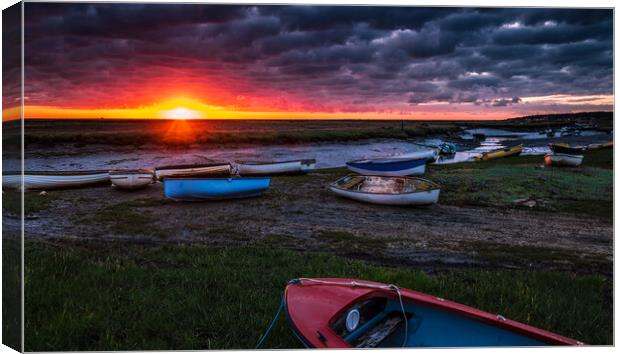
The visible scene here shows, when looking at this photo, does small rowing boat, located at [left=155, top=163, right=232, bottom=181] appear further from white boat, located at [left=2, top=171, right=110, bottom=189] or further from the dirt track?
the dirt track

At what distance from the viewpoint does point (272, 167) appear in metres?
17.4

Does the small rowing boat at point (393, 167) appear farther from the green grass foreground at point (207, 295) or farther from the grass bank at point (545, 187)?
the green grass foreground at point (207, 295)

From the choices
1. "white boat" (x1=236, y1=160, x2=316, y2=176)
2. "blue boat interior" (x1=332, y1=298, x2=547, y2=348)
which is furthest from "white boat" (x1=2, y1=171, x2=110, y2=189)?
"blue boat interior" (x1=332, y1=298, x2=547, y2=348)

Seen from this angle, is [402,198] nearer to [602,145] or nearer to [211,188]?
[211,188]

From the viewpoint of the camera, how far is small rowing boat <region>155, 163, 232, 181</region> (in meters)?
14.6

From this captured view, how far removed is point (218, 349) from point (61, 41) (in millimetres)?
4815

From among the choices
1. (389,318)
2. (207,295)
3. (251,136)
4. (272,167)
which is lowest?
(207,295)

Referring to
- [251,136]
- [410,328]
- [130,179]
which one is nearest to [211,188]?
[130,179]

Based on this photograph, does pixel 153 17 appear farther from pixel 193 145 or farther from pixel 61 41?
pixel 193 145

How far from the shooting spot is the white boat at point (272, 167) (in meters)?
17.2

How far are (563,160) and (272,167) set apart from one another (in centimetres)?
918

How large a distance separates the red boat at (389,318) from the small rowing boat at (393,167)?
11.8 metres

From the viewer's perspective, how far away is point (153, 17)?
7.08 metres

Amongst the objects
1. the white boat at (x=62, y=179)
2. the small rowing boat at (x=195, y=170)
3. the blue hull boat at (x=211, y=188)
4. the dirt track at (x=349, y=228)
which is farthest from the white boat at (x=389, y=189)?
the white boat at (x=62, y=179)
